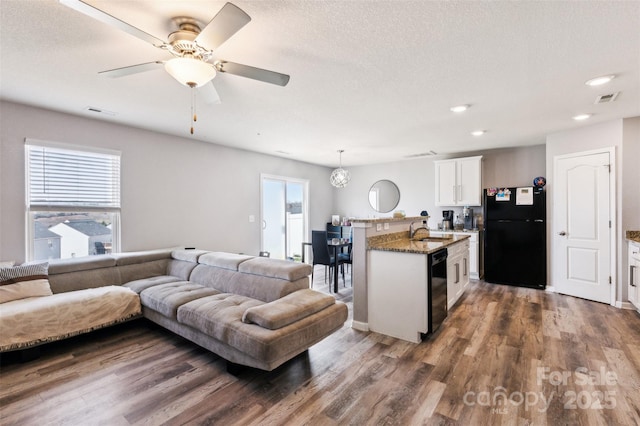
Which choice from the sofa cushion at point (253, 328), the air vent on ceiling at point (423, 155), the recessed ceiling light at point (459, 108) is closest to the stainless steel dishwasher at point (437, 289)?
the sofa cushion at point (253, 328)

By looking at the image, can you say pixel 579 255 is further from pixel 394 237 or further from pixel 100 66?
pixel 100 66

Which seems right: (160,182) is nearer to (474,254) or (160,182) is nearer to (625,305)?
(474,254)

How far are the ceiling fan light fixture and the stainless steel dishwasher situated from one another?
240 cm

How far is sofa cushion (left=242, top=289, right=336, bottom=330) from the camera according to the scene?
7.00ft

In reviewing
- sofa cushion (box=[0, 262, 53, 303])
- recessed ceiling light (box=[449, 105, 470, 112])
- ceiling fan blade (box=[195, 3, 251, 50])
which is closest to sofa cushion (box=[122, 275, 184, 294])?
sofa cushion (box=[0, 262, 53, 303])

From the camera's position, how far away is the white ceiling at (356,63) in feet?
5.64

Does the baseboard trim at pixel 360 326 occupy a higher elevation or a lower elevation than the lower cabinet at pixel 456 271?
lower

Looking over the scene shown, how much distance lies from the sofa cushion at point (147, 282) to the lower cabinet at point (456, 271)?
3243 mm

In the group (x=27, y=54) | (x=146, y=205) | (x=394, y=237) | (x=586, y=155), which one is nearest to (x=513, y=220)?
(x=586, y=155)

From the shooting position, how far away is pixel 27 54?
2.14 metres

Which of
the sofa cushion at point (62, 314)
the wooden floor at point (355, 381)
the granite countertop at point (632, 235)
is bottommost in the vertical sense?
the wooden floor at point (355, 381)

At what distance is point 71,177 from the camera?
3498mm

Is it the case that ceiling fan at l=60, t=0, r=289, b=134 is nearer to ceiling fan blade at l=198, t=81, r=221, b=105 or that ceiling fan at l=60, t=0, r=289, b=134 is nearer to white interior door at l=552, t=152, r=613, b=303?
ceiling fan blade at l=198, t=81, r=221, b=105

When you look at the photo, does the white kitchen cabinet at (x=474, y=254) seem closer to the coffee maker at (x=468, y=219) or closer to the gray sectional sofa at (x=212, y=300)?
the coffee maker at (x=468, y=219)
